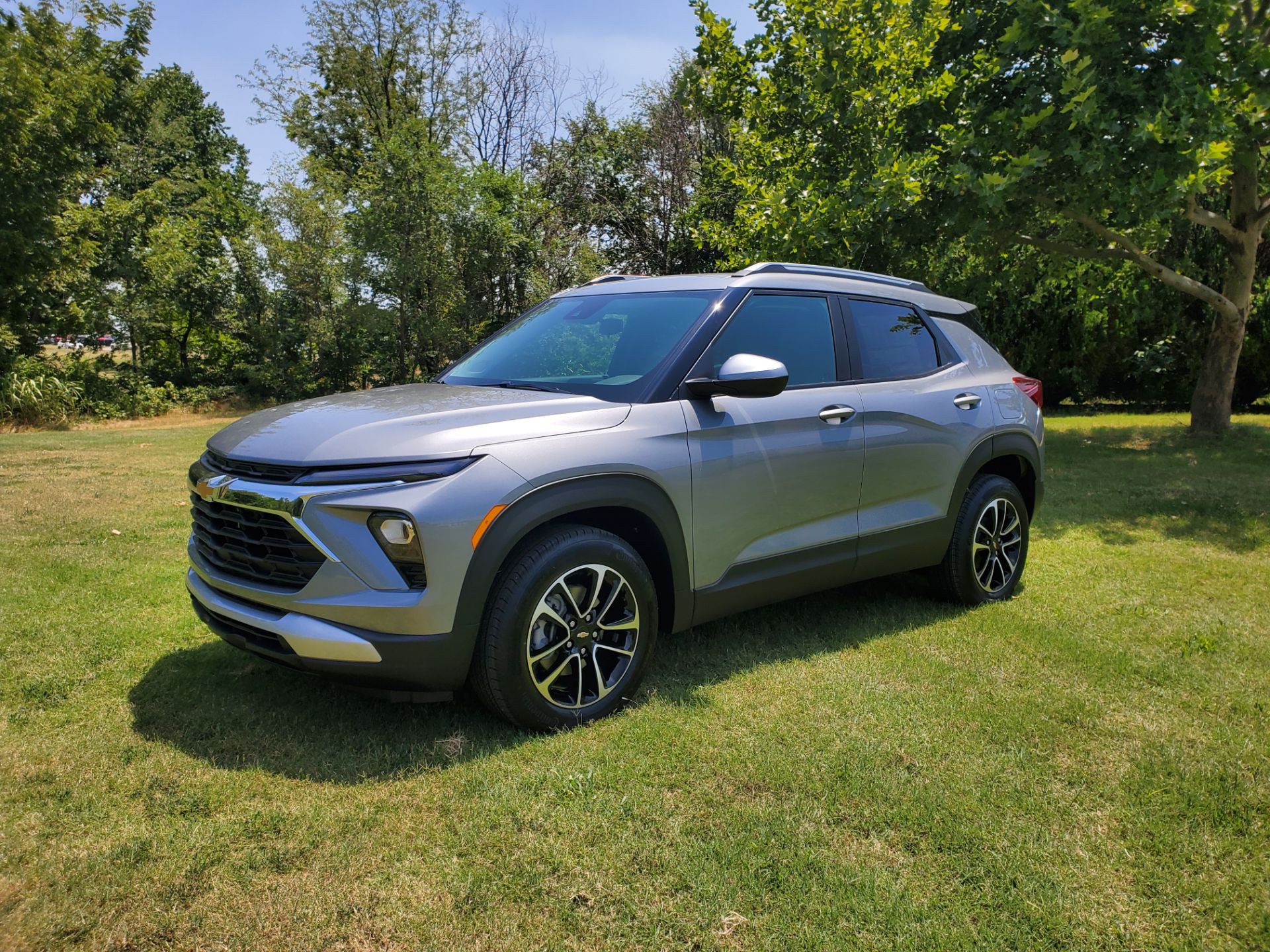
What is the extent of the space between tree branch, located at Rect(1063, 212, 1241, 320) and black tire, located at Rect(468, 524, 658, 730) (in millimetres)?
9142

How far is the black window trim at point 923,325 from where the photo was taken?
435 cm

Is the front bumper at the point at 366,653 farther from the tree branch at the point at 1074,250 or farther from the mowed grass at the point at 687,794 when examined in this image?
the tree branch at the point at 1074,250

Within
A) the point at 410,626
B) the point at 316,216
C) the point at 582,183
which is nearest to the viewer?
the point at 410,626

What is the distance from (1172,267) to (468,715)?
15.9 meters

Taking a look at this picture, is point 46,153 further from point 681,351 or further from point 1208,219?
point 1208,219

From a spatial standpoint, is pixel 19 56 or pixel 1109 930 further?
pixel 19 56

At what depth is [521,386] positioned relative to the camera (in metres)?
3.85

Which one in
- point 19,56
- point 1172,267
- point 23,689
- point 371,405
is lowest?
point 23,689

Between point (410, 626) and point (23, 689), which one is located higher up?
point (410, 626)

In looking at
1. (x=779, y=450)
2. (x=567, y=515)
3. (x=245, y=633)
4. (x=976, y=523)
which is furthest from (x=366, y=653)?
(x=976, y=523)

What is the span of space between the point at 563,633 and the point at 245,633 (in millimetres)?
1170

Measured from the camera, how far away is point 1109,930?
2.26 m

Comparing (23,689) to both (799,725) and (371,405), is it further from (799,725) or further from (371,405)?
(799,725)

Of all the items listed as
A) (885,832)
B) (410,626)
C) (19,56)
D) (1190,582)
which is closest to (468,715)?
(410,626)
